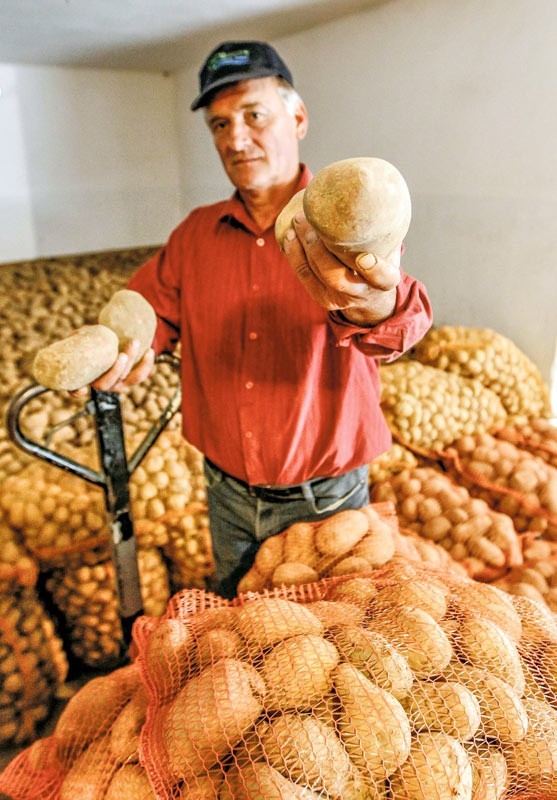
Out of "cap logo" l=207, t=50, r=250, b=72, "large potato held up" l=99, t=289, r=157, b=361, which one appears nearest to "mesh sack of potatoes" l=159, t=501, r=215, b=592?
"large potato held up" l=99, t=289, r=157, b=361

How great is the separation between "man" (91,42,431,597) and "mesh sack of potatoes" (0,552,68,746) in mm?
891

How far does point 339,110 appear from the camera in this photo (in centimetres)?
314

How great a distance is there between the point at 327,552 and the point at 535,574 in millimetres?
928

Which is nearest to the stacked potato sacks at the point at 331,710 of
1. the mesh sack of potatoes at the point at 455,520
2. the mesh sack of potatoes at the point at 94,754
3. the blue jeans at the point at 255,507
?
the mesh sack of potatoes at the point at 94,754

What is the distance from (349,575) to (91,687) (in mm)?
606

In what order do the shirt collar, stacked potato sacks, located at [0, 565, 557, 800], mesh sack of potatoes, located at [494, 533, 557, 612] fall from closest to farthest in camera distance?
stacked potato sacks, located at [0, 565, 557, 800] < the shirt collar < mesh sack of potatoes, located at [494, 533, 557, 612]

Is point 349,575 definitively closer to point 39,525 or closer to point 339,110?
point 39,525

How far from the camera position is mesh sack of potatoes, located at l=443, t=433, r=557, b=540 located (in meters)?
2.24

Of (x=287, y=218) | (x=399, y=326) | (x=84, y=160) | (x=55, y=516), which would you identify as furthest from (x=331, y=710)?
(x=84, y=160)

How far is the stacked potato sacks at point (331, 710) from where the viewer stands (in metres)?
0.82

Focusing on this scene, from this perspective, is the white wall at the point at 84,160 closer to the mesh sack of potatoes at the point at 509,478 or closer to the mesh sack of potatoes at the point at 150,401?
the mesh sack of potatoes at the point at 150,401

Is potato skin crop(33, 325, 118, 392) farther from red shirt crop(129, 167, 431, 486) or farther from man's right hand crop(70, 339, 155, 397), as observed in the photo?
red shirt crop(129, 167, 431, 486)

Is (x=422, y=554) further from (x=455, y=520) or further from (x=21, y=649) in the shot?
(x=21, y=649)

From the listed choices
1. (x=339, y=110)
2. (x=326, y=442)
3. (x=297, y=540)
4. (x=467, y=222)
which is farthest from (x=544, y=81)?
(x=297, y=540)
